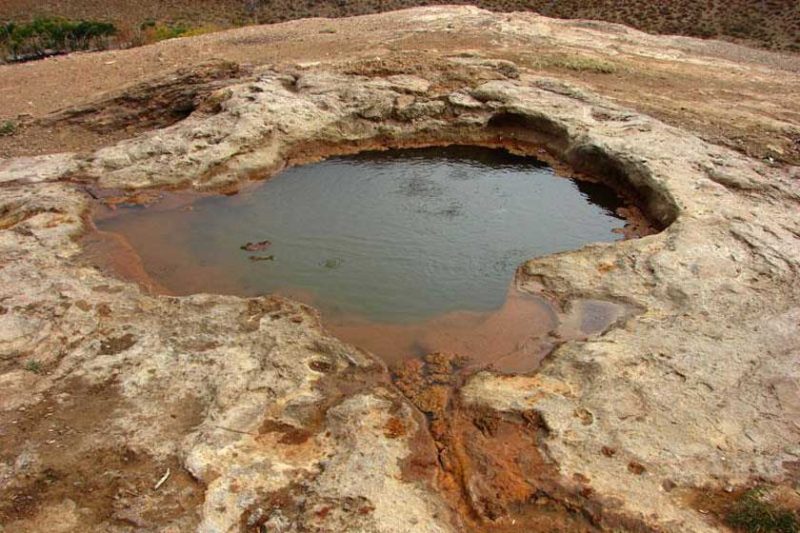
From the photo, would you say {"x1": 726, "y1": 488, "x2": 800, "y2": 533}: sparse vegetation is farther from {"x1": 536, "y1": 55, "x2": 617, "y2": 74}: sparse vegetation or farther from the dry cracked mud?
{"x1": 536, "y1": 55, "x2": 617, "y2": 74}: sparse vegetation

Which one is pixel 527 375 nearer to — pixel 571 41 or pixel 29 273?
pixel 29 273

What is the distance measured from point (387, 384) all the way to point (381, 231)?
139 inches

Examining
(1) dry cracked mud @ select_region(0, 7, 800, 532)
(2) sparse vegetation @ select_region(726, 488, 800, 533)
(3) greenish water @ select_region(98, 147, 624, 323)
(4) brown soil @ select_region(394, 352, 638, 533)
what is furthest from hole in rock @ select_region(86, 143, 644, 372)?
(2) sparse vegetation @ select_region(726, 488, 800, 533)

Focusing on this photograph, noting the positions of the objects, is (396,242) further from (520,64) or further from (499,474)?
(520,64)

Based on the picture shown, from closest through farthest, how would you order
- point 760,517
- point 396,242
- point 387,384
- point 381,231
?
point 760,517, point 387,384, point 396,242, point 381,231

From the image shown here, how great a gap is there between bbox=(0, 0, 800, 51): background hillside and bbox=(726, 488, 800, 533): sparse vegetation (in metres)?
23.4

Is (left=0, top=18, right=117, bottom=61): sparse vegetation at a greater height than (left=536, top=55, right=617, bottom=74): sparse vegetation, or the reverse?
(left=536, top=55, right=617, bottom=74): sparse vegetation

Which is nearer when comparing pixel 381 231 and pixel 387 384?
pixel 387 384

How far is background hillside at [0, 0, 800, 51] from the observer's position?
24.9 m

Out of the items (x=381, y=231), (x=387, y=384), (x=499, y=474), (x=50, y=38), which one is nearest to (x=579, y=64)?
(x=381, y=231)

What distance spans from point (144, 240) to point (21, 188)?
6.42 feet

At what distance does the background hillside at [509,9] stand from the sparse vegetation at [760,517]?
2341 centimetres

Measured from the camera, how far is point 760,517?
4.25 m

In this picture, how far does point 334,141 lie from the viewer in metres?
11.5
